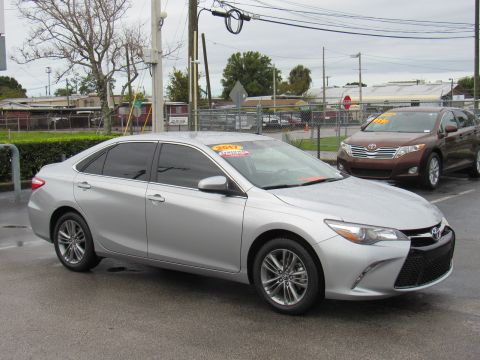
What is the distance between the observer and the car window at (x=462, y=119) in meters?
12.9

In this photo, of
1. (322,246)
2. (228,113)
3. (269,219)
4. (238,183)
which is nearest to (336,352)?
(322,246)

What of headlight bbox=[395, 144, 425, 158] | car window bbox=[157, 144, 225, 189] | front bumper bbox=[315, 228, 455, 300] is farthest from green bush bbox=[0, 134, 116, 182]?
front bumper bbox=[315, 228, 455, 300]

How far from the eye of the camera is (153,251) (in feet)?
18.0

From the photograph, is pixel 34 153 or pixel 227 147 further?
pixel 34 153

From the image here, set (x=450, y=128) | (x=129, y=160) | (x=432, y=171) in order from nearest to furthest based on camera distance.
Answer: (x=129, y=160), (x=432, y=171), (x=450, y=128)

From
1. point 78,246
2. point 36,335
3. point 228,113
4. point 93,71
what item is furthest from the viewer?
point 93,71

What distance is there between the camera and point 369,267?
4.34 meters

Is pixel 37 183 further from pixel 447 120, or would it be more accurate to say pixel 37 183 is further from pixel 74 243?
pixel 447 120

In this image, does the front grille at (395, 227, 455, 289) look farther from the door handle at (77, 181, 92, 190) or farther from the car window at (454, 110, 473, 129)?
the car window at (454, 110, 473, 129)

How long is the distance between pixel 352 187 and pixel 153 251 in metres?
1.95

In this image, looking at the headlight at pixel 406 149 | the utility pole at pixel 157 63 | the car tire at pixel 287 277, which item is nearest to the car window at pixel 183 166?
the car tire at pixel 287 277

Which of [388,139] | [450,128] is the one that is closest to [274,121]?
[450,128]

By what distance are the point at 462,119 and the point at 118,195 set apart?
32.2 feet

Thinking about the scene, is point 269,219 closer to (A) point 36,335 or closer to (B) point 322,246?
(B) point 322,246
